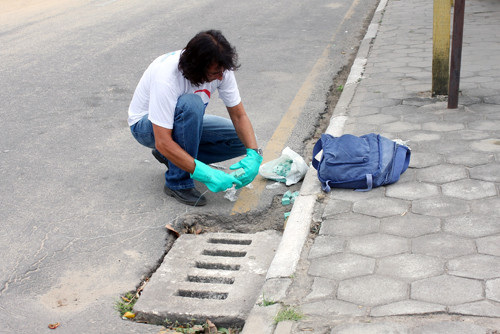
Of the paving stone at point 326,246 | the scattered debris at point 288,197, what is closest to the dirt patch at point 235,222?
the scattered debris at point 288,197

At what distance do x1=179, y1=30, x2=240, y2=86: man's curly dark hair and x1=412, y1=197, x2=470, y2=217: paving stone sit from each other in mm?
1280

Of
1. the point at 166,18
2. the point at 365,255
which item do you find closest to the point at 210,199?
the point at 365,255

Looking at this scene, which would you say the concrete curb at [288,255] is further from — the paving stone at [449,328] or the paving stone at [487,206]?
the paving stone at [487,206]

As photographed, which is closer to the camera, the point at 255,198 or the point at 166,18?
the point at 255,198

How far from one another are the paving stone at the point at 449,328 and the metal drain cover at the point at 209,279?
2.51ft

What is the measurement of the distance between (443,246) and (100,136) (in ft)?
9.86

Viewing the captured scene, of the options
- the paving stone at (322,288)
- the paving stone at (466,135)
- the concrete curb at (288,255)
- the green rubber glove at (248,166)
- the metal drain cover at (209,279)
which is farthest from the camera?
the paving stone at (466,135)

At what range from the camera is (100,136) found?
483 cm

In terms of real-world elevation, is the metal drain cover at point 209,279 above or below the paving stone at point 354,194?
below

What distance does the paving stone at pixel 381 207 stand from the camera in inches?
126

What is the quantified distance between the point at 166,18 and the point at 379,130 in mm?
6398

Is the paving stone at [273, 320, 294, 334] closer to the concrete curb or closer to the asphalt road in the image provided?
the concrete curb

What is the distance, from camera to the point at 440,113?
15.3 ft

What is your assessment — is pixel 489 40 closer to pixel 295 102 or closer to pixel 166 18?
pixel 295 102
